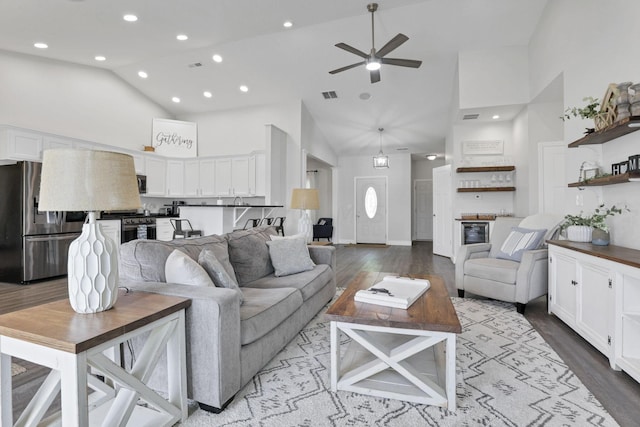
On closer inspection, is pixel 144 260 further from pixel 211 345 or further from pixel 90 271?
pixel 211 345

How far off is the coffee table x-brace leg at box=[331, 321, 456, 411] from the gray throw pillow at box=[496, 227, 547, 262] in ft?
7.05

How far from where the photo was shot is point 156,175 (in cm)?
717

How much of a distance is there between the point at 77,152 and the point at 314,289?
1.99 m

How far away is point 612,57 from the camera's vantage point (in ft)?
9.35

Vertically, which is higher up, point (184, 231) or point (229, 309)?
point (184, 231)

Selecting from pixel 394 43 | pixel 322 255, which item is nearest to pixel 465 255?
pixel 322 255

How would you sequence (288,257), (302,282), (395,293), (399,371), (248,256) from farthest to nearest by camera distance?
(288,257) < (248,256) < (302,282) < (395,293) < (399,371)

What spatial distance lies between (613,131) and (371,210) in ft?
22.7

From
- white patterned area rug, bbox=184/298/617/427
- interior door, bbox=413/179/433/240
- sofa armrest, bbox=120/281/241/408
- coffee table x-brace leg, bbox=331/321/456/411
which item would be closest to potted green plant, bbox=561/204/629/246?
white patterned area rug, bbox=184/298/617/427

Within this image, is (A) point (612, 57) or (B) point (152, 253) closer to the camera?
(B) point (152, 253)

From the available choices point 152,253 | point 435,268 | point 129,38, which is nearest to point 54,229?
point 129,38

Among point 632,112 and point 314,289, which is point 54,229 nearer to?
point 314,289

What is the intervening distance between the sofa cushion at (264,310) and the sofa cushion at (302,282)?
0.18m

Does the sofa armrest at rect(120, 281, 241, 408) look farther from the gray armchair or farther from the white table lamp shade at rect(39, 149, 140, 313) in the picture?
the gray armchair
